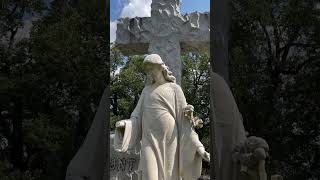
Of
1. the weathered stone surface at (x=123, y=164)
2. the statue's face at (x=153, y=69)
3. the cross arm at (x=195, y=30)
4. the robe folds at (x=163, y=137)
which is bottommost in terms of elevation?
the weathered stone surface at (x=123, y=164)

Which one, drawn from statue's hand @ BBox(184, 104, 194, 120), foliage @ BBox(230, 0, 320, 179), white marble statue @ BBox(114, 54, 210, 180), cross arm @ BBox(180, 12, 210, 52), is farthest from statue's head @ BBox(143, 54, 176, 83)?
cross arm @ BBox(180, 12, 210, 52)

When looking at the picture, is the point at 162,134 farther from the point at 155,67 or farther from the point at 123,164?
the point at 123,164

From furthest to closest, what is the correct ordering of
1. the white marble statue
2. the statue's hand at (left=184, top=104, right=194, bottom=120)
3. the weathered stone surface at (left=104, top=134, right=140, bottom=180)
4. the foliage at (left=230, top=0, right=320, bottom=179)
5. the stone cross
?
the stone cross, the weathered stone surface at (left=104, top=134, right=140, bottom=180), the statue's hand at (left=184, top=104, right=194, bottom=120), the white marble statue, the foliage at (left=230, top=0, right=320, bottom=179)

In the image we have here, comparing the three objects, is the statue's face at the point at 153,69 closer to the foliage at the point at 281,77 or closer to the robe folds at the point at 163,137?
the robe folds at the point at 163,137

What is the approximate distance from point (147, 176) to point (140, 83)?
16.3 metres

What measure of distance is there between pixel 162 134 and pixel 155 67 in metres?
0.82

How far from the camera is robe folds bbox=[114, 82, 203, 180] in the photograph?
255 inches

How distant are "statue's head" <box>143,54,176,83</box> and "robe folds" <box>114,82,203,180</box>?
0.42 ft

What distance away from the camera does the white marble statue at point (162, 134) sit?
21.3ft

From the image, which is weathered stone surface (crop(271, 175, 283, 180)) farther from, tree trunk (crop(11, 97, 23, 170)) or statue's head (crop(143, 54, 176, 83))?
tree trunk (crop(11, 97, 23, 170))

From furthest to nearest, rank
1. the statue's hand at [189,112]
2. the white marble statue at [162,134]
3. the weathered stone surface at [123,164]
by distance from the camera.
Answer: the weathered stone surface at [123,164] → the statue's hand at [189,112] → the white marble statue at [162,134]

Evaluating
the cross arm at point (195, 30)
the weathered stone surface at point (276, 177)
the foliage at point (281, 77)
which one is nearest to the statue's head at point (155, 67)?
the foliage at point (281, 77)

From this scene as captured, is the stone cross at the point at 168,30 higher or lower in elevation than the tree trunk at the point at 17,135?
higher

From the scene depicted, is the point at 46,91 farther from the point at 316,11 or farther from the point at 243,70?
the point at 316,11
